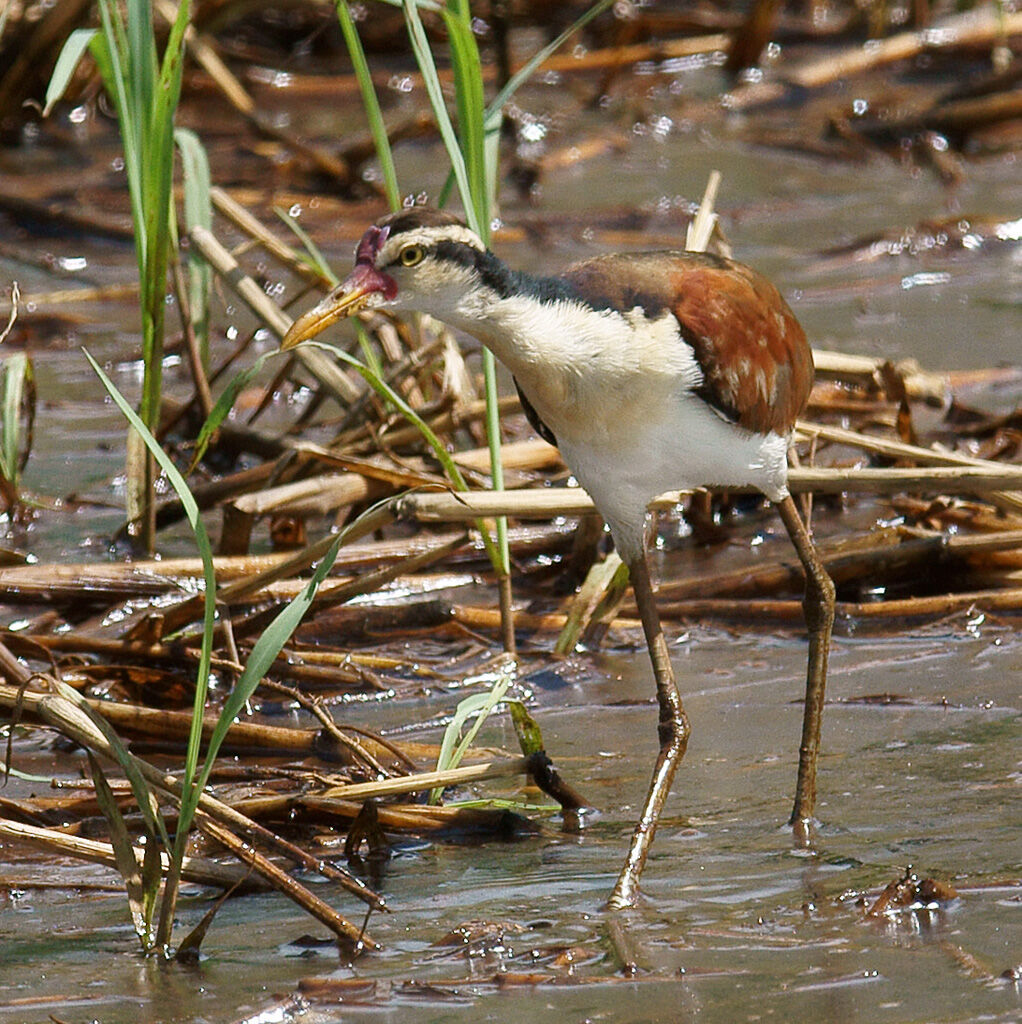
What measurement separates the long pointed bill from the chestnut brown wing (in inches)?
17.2

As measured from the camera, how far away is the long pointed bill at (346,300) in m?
3.15

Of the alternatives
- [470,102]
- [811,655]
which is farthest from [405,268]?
[811,655]

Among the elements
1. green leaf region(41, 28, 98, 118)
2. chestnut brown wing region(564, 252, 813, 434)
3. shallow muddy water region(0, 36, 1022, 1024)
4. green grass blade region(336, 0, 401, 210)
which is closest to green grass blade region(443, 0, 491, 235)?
green grass blade region(336, 0, 401, 210)

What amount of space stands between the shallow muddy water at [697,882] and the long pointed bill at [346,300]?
105 cm

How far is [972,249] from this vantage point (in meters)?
8.16

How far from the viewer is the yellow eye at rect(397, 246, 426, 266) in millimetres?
3141

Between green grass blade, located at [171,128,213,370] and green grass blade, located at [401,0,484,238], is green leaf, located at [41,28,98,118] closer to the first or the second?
green grass blade, located at [171,128,213,370]

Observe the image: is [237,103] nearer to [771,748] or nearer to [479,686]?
[479,686]

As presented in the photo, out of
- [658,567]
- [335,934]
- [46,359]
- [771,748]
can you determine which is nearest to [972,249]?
[658,567]

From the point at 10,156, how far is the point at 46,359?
10.2 ft

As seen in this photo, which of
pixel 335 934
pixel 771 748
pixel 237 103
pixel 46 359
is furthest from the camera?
pixel 237 103

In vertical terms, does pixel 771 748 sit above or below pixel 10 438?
below

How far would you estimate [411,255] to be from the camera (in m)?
3.15

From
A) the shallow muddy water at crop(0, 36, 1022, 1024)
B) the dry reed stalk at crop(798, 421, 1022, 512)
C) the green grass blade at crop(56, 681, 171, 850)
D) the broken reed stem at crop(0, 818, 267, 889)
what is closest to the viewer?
the shallow muddy water at crop(0, 36, 1022, 1024)
